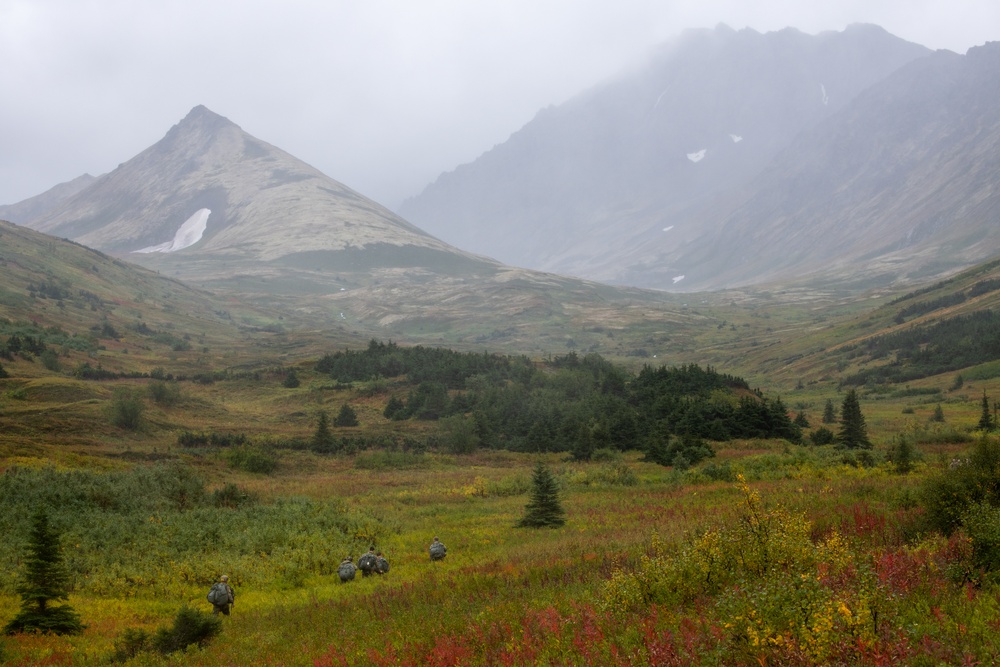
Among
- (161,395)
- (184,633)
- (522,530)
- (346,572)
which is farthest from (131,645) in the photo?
(161,395)

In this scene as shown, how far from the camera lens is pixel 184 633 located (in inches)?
494

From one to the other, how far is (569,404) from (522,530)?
31.9 meters

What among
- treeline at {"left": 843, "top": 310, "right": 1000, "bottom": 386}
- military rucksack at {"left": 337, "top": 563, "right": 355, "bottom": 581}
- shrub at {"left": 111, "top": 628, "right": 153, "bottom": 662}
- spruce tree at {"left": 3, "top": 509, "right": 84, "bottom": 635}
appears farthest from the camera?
treeline at {"left": 843, "top": 310, "right": 1000, "bottom": 386}

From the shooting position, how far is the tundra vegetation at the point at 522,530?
7.33m

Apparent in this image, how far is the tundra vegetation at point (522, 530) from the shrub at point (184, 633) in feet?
0.13

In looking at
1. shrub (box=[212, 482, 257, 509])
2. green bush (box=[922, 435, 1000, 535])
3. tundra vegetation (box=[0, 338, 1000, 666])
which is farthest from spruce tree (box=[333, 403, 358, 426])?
green bush (box=[922, 435, 1000, 535])

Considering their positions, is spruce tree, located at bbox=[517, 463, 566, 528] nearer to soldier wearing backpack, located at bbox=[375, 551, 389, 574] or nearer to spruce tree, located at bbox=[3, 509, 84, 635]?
soldier wearing backpack, located at bbox=[375, 551, 389, 574]

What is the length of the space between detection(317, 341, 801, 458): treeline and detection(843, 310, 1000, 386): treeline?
4231 centimetres

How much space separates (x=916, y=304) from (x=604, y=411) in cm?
9641

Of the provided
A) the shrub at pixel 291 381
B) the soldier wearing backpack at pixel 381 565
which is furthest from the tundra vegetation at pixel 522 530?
the shrub at pixel 291 381

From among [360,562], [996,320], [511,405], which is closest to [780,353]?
[996,320]

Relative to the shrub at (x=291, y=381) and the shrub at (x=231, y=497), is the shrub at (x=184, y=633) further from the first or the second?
the shrub at (x=291, y=381)

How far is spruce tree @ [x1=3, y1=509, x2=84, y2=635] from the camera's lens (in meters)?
13.2

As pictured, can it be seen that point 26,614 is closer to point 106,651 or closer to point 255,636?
point 106,651
